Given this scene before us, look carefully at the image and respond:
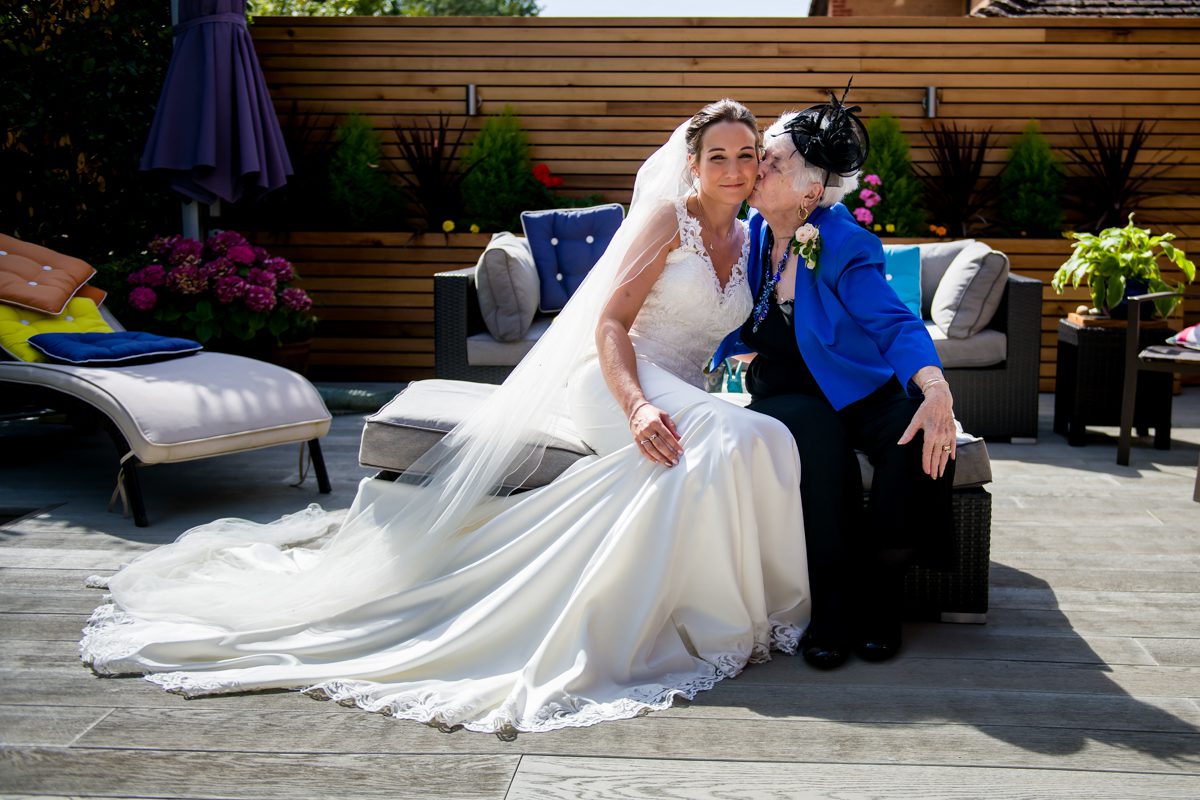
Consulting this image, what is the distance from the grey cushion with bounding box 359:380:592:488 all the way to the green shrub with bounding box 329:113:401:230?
4.20 m

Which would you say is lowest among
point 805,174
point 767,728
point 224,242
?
point 767,728

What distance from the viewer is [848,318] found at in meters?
2.93

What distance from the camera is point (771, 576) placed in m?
2.78

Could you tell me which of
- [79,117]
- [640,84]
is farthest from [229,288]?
[640,84]

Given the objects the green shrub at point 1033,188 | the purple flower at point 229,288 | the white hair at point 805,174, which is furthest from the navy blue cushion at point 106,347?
the green shrub at point 1033,188

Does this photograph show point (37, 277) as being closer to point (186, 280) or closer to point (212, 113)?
point (186, 280)

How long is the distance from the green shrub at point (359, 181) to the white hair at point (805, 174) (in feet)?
14.9

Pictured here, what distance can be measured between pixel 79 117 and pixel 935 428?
209 inches

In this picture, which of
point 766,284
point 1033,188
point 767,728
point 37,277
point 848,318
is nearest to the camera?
point 767,728

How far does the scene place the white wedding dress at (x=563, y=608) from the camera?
245 centimetres

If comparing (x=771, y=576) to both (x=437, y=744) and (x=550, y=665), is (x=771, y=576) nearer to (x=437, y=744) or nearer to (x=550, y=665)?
(x=550, y=665)

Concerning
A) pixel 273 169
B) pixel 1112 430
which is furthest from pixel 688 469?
pixel 273 169

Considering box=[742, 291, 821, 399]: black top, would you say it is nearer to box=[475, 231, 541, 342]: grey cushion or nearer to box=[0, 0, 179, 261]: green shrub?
box=[475, 231, 541, 342]: grey cushion

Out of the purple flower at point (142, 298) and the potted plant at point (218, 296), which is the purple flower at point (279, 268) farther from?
the purple flower at point (142, 298)
